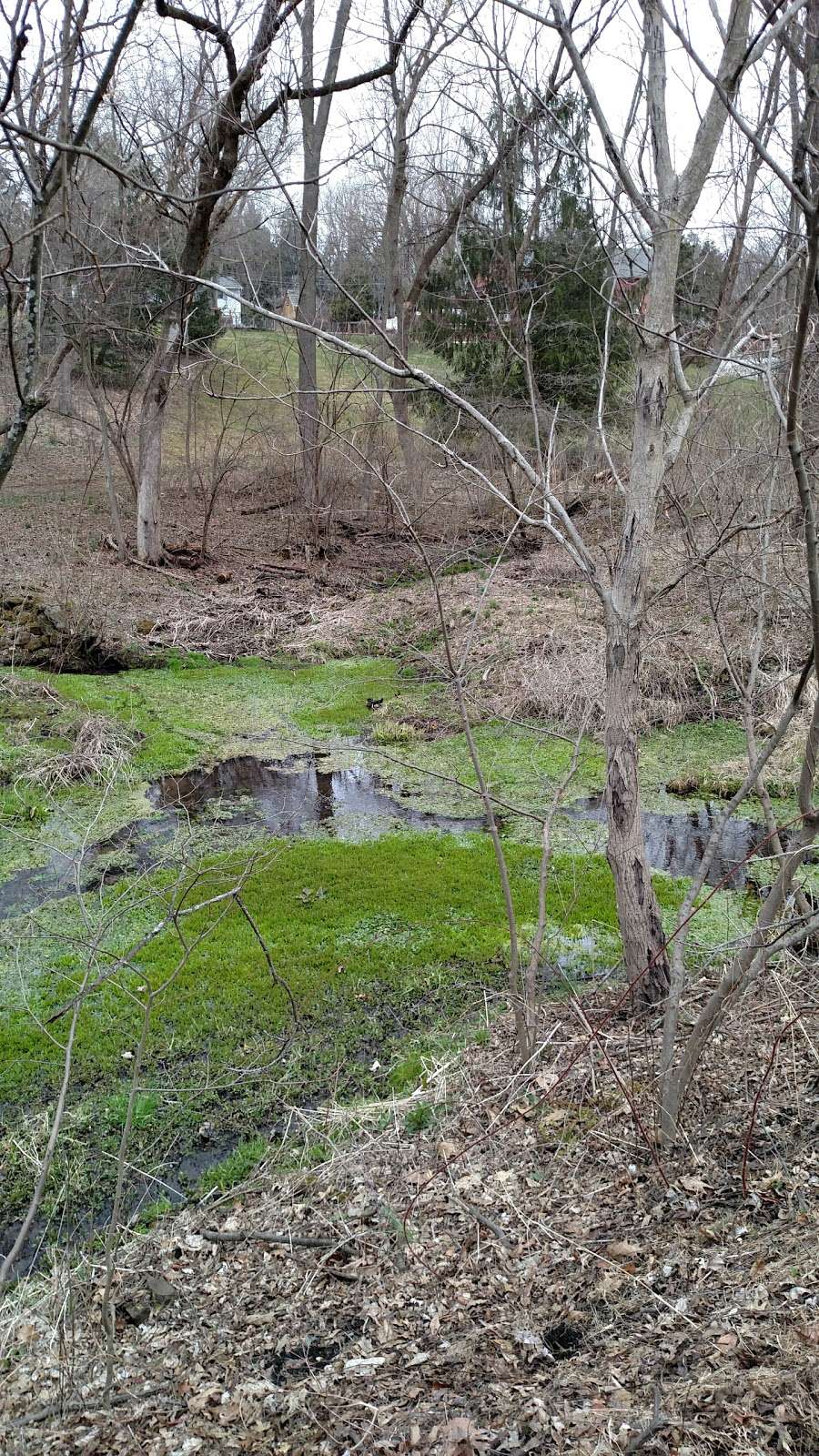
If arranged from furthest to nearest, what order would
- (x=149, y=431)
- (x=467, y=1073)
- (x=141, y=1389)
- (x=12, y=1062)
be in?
(x=149, y=431) < (x=12, y=1062) < (x=467, y=1073) < (x=141, y=1389)

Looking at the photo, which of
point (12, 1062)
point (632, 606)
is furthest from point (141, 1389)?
point (632, 606)

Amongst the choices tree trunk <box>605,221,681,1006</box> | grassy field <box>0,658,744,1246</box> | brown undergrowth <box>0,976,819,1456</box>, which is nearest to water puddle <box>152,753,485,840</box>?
grassy field <box>0,658,744,1246</box>

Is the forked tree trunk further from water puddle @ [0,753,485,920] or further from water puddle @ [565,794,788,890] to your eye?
water puddle @ [565,794,788,890]

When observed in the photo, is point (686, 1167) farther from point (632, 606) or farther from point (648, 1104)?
point (632, 606)

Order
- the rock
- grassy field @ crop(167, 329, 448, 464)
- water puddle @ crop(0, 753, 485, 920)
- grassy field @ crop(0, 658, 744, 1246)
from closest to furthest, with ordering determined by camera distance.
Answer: grassy field @ crop(0, 658, 744, 1246) < water puddle @ crop(0, 753, 485, 920) < the rock < grassy field @ crop(167, 329, 448, 464)

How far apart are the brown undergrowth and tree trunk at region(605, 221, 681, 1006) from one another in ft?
2.29

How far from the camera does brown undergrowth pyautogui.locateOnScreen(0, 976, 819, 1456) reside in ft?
7.93

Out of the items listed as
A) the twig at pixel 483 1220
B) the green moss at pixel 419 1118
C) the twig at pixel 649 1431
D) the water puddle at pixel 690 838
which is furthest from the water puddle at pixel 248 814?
the twig at pixel 649 1431

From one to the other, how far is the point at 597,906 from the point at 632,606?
2.86 metres

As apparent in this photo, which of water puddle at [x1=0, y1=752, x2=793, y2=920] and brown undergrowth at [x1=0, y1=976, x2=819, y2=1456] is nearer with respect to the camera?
brown undergrowth at [x1=0, y1=976, x2=819, y2=1456]

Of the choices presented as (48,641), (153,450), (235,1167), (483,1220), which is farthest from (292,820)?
(153,450)

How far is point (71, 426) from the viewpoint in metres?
22.6

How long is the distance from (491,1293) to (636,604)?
105 inches

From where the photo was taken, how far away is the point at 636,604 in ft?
13.7
